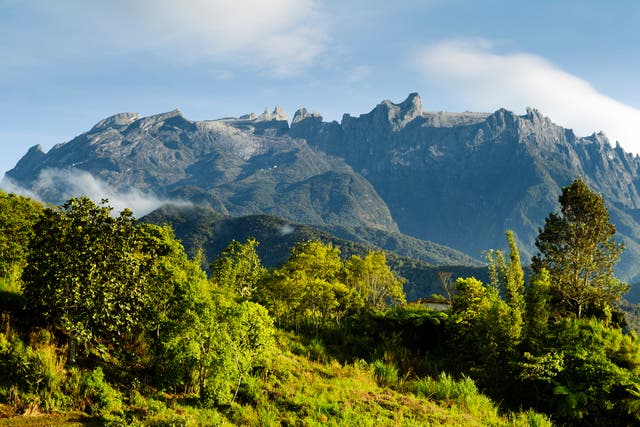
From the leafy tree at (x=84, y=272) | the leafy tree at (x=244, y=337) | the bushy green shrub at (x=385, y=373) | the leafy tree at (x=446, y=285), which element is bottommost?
the bushy green shrub at (x=385, y=373)

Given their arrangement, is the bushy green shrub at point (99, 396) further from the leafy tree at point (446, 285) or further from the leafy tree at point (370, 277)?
the leafy tree at point (370, 277)

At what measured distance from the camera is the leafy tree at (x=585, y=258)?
101 feet

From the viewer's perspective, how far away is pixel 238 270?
35406 millimetres

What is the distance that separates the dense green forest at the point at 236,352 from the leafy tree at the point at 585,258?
4.15 m

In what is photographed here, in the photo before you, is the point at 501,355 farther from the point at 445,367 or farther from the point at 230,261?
the point at 230,261

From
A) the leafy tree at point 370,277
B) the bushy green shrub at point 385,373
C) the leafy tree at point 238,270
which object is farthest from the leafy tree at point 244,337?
the leafy tree at point 370,277

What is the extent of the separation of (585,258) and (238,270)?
25.4 m

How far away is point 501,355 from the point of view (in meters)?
19.5

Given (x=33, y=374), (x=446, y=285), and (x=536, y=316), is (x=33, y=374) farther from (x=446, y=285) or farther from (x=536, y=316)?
(x=446, y=285)

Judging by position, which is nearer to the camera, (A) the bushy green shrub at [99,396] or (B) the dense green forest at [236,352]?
(A) the bushy green shrub at [99,396]

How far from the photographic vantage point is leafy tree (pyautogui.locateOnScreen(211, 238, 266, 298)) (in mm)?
34156

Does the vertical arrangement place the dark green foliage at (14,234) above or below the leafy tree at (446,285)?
above

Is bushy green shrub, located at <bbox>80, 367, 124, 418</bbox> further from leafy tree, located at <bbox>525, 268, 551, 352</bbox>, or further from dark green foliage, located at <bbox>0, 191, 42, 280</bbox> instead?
leafy tree, located at <bbox>525, 268, 551, 352</bbox>

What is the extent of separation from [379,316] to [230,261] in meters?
14.4
